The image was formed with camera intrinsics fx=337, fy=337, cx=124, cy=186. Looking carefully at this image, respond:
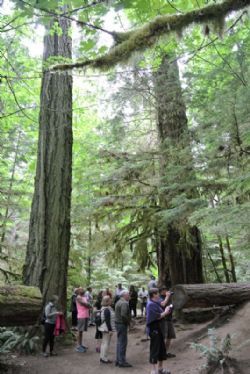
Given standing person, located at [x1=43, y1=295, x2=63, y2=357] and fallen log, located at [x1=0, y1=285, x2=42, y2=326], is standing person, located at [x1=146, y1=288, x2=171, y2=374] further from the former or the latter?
standing person, located at [x1=43, y1=295, x2=63, y2=357]

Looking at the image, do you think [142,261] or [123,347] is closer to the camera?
[123,347]

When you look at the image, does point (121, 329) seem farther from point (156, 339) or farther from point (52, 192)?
point (52, 192)

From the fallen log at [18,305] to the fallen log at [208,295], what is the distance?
423cm

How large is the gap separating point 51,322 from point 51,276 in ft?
4.34

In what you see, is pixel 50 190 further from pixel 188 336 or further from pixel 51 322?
pixel 188 336

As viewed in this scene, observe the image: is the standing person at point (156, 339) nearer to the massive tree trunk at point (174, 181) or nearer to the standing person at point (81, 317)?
the standing person at point (81, 317)

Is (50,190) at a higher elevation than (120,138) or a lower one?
lower

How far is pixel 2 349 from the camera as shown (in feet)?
21.9

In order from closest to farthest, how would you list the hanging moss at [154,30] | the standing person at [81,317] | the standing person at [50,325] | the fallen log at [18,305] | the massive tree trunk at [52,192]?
1. the hanging moss at [154,30]
2. the fallen log at [18,305]
3. the standing person at [50,325]
4. the standing person at [81,317]
5. the massive tree trunk at [52,192]

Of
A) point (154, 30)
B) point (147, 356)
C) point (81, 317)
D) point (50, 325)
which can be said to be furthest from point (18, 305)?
point (154, 30)

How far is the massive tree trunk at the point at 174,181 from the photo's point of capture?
28.9 feet

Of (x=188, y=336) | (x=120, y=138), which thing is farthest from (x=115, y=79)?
(x=188, y=336)

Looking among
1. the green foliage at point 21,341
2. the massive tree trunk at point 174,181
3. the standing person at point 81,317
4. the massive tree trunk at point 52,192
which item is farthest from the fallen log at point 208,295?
the green foliage at point 21,341

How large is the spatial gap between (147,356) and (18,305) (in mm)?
3782
